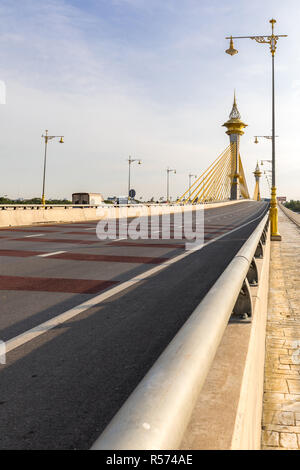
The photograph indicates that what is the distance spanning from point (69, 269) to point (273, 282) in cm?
422

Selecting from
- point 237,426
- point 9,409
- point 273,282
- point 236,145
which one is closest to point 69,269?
point 273,282

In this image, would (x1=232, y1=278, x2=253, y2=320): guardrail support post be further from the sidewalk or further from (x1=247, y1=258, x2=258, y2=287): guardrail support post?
(x1=247, y1=258, x2=258, y2=287): guardrail support post

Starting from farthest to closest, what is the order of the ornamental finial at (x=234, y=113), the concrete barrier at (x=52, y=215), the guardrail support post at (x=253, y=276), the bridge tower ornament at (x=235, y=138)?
the ornamental finial at (x=234, y=113)
the bridge tower ornament at (x=235, y=138)
the concrete barrier at (x=52, y=215)
the guardrail support post at (x=253, y=276)

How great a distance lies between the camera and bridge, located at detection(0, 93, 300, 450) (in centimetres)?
150

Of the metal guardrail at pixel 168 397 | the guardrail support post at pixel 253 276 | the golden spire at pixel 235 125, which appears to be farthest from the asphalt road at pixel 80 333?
the golden spire at pixel 235 125

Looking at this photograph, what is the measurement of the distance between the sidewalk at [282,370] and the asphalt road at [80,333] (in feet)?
3.40

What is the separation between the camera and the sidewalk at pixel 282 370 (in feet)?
9.57

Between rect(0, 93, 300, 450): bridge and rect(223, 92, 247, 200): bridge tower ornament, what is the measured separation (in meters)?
108

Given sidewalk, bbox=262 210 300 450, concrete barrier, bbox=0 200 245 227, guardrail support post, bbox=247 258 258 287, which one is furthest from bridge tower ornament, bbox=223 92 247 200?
guardrail support post, bbox=247 258 258 287

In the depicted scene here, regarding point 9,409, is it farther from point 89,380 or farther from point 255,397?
point 255,397

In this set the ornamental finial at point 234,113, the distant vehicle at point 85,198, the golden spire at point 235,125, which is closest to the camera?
the distant vehicle at point 85,198

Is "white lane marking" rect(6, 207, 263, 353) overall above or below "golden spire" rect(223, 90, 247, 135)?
below

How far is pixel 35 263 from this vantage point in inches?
387

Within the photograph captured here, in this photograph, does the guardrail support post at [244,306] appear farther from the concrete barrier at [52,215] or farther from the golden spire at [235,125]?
the golden spire at [235,125]
